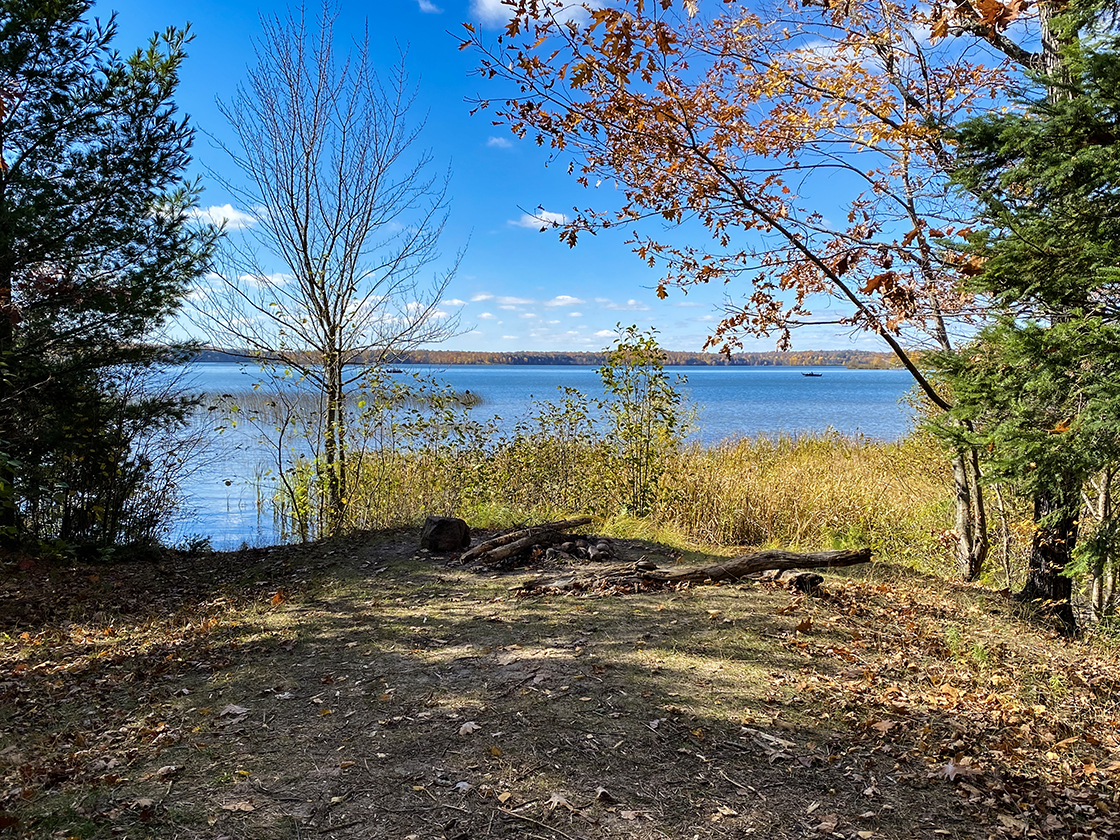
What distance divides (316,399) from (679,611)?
6089 millimetres

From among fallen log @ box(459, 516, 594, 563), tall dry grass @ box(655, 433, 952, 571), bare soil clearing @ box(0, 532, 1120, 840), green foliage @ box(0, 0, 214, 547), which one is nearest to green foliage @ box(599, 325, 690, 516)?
tall dry grass @ box(655, 433, 952, 571)

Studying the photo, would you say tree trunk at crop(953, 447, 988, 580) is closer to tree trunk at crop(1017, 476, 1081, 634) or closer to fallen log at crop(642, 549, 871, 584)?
tree trunk at crop(1017, 476, 1081, 634)

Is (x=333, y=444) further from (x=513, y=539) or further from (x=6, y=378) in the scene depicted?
(x=6, y=378)

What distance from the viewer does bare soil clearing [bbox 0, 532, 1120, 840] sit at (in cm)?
267

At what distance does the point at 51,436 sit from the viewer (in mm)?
6121

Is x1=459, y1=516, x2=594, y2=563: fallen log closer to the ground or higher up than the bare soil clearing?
higher up

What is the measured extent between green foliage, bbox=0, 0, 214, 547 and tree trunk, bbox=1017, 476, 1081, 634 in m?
8.51

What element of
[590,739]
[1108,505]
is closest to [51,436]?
[590,739]

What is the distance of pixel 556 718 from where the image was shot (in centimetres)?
329

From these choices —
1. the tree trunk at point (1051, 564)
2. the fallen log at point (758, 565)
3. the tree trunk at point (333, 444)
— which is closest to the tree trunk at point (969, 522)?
the tree trunk at point (1051, 564)

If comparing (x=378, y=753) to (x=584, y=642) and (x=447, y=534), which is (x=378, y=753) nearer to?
(x=584, y=642)

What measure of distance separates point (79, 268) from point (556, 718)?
6422 mm

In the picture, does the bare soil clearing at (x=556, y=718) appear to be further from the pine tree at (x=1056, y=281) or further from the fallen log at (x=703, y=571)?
the pine tree at (x=1056, y=281)

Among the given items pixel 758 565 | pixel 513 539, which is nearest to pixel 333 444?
pixel 513 539
